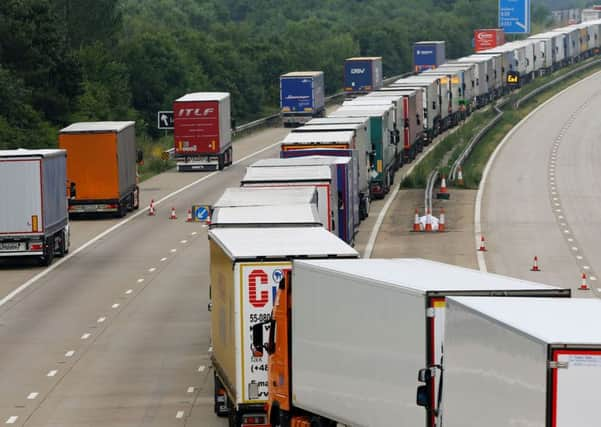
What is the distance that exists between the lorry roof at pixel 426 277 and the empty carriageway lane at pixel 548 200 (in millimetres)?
18956

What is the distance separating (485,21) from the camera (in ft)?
651

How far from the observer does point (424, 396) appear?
15289mm

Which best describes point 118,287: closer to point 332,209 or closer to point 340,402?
point 332,209

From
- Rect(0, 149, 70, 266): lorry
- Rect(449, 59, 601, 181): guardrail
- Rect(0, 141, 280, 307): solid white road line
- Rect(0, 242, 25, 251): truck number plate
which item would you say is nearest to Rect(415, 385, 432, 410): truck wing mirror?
Rect(0, 141, 280, 307): solid white road line

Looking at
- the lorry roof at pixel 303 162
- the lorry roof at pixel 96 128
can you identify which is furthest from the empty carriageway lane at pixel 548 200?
the lorry roof at pixel 96 128

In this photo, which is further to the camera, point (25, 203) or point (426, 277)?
point (25, 203)

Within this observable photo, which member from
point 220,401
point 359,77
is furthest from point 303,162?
point 359,77

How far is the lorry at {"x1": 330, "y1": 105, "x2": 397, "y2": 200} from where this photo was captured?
57.5 metres

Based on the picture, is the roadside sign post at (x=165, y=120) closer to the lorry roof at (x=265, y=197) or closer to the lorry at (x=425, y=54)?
the lorry roof at (x=265, y=197)

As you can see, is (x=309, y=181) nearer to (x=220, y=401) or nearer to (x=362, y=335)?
(x=220, y=401)

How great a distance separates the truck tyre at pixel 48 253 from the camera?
43062 mm

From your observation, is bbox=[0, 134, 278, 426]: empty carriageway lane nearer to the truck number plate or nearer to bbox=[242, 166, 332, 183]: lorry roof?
the truck number plate

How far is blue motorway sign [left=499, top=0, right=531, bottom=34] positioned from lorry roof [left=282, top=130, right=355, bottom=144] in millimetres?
84247

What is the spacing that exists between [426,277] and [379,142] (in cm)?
4166
